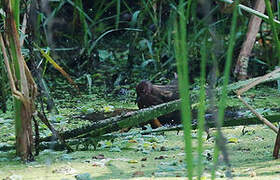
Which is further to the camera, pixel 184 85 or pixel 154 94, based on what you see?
pixel 154 94

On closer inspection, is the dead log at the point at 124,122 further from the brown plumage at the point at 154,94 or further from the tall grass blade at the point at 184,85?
the tall grass blade at the point at 184,85

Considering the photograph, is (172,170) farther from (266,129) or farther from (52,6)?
(52,6)

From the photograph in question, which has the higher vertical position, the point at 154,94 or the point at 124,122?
the point at 124,122

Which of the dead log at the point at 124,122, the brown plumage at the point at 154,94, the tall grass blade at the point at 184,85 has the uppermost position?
the tall grass blade at the point at 184,85

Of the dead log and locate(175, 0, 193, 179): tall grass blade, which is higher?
locate(175, 0, 193, 179): tall grass blade

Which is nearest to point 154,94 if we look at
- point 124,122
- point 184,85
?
point 124,122

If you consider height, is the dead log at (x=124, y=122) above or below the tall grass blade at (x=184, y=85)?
below

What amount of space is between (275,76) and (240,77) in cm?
109

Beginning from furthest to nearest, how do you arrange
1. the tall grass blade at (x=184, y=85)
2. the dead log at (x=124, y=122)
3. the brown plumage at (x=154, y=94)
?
the brown plumage at (x=154, y=94) < the dead log at (x=124, y=122) < the tall grass blade at (x=184, y=85)

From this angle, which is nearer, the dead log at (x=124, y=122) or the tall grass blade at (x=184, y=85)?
the tall grass blade at (x=184, y=85)

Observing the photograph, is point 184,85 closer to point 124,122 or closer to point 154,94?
point 124,122

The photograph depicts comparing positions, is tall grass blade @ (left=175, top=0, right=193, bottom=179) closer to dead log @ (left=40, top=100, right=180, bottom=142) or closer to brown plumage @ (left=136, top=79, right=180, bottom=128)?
dead log @ (left=40, top=100, right=180, bottom=142)

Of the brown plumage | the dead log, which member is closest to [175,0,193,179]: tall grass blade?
the dead log

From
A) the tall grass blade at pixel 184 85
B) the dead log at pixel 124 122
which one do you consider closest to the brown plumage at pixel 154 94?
the dead log at pixel 124 122
